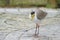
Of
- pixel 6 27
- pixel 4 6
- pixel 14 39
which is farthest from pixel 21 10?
pixel 14 39

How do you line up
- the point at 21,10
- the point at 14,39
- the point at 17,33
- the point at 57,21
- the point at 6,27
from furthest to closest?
the point at 21,10 → the point at 57,21 → the point at 6,27 → the point at 17,33 → the point at 14,39

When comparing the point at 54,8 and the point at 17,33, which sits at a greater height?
the point at 54,8

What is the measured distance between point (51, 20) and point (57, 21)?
0.50 ft

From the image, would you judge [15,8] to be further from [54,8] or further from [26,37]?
[26,37]

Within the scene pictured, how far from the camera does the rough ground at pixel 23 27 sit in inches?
138

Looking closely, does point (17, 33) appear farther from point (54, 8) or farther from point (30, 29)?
point (54, 8)

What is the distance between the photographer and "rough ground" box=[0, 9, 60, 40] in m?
3.52

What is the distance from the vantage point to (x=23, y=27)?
4039mm

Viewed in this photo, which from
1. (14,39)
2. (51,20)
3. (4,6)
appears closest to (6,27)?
(14,39)

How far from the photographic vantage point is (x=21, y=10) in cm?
520

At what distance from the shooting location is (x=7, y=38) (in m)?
3.43

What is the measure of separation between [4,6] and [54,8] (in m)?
1.45

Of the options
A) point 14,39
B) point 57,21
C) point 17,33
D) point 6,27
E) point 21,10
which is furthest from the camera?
point 21,10

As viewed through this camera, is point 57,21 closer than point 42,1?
Yes
